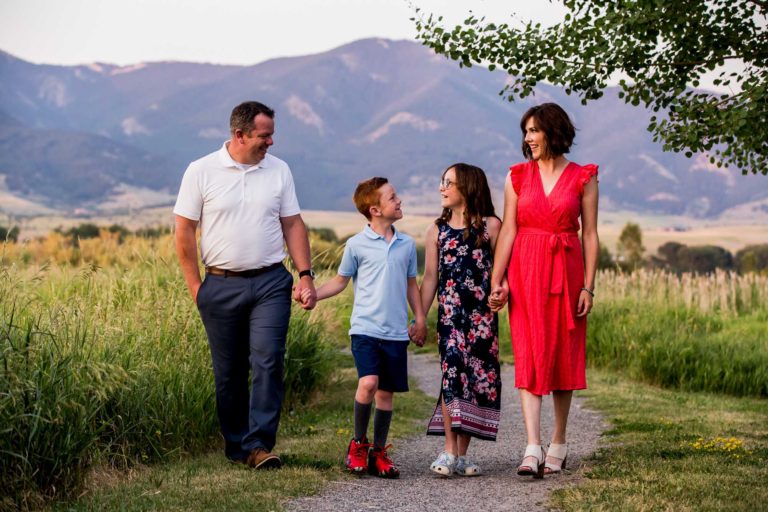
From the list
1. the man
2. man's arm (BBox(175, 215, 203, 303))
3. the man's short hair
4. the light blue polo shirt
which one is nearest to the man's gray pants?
the man

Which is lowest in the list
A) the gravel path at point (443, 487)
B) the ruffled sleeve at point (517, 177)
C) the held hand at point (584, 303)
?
the gravel path at point (443, 487)

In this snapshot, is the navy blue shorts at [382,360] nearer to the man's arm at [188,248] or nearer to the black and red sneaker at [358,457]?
the black and red sneaker at [358,457]

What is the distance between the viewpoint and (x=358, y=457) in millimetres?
6840

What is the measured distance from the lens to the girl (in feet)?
22.2

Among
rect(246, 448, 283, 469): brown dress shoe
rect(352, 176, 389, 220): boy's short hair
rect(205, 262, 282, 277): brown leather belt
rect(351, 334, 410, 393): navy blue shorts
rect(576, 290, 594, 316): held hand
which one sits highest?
rect(352, 176, 389, 220): boy's short hair

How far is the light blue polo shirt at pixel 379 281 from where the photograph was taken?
22.0 feet

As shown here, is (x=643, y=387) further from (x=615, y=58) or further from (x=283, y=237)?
(x=283, y=237)

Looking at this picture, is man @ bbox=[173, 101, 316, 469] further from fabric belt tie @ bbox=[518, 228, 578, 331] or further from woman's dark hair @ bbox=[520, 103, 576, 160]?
woman's dark hair @ bbox=[520, 103, 576, 160]

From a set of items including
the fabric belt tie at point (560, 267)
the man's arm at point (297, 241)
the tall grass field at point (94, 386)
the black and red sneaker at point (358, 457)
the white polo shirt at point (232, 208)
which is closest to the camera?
the tall grass field at point (94, 386)

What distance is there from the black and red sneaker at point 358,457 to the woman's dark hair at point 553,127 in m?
2.22

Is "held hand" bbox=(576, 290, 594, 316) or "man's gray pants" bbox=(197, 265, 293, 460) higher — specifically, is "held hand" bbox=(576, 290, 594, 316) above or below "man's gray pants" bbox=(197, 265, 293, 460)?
above

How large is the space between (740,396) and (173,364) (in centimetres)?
819

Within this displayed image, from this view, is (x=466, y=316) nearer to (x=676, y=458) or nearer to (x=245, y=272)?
(x=245, y=272)

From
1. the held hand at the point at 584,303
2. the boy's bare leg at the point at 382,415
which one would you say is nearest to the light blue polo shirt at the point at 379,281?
the boy's bare leg at the point at 382,415
